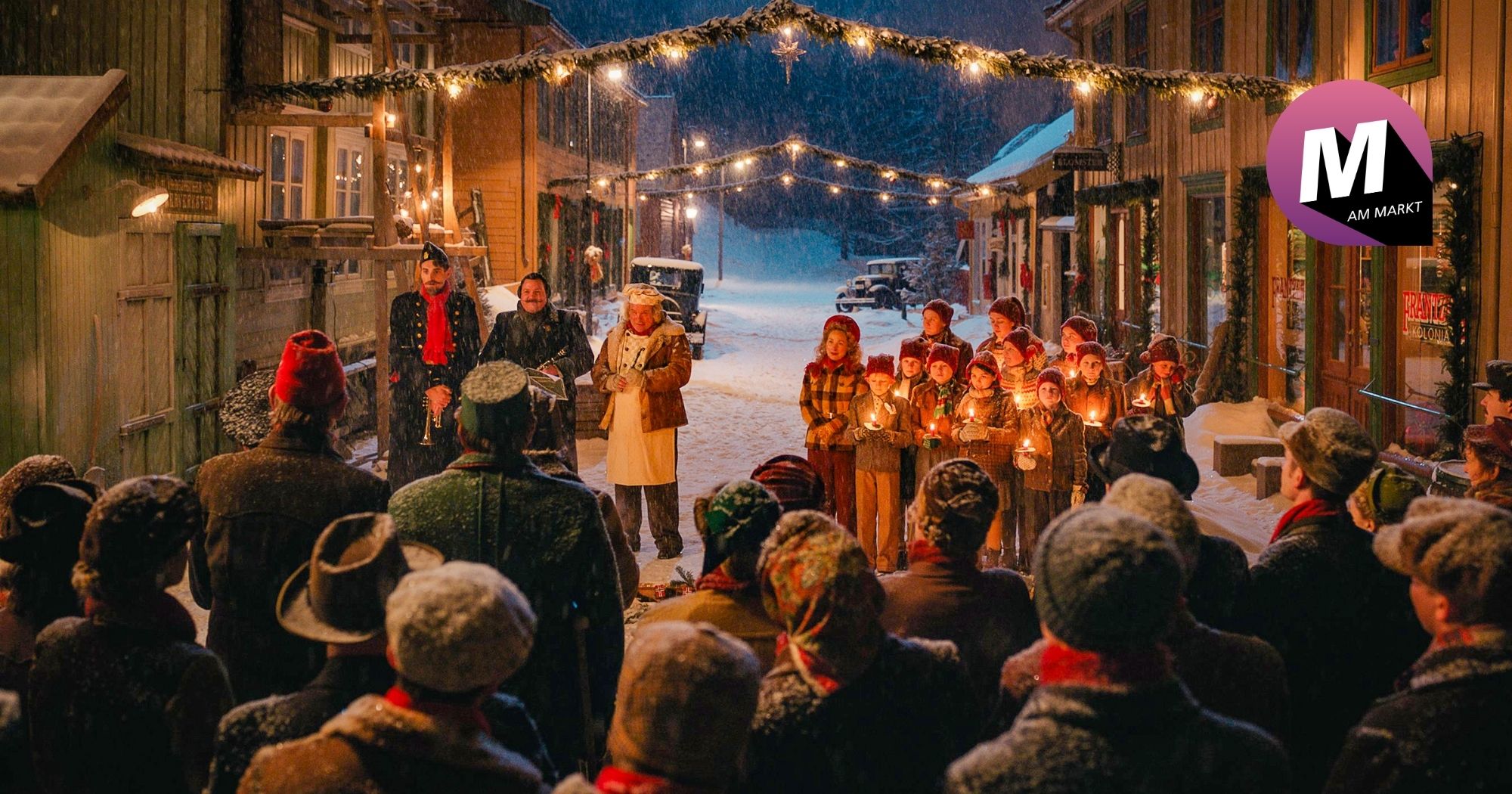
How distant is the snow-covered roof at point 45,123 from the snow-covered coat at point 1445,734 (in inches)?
283

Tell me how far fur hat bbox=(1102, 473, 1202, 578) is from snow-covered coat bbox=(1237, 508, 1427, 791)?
0.60 m

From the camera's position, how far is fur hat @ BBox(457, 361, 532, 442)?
4129 millimetres

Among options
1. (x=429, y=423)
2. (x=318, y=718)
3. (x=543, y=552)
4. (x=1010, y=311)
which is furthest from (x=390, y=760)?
(x=1010, y=311)

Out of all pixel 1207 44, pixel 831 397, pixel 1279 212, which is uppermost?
pixel 1207 44

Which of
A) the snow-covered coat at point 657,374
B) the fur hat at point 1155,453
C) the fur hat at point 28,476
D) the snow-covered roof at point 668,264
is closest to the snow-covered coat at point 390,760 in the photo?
the fur hat at point 28,476

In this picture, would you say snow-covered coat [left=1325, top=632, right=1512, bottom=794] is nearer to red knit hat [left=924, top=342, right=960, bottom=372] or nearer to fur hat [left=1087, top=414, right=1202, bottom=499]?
fur hat [left=1087, top=414, right=1202, bottom=499]

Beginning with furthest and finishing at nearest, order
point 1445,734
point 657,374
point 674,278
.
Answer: point 674,278
point 657,374
point 1445,734

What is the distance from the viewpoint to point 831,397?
345 inches

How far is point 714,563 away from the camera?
3.82m

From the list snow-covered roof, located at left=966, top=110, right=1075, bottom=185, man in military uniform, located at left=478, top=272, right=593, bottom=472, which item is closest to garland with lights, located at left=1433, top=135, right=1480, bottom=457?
man in military uniform, located at left=478, top=272, right=593, bottom=472

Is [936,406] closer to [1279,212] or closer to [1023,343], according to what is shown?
[1023,343]

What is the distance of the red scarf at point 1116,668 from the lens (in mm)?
2430

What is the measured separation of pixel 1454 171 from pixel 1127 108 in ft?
38.0

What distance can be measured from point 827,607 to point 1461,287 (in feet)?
30.4
